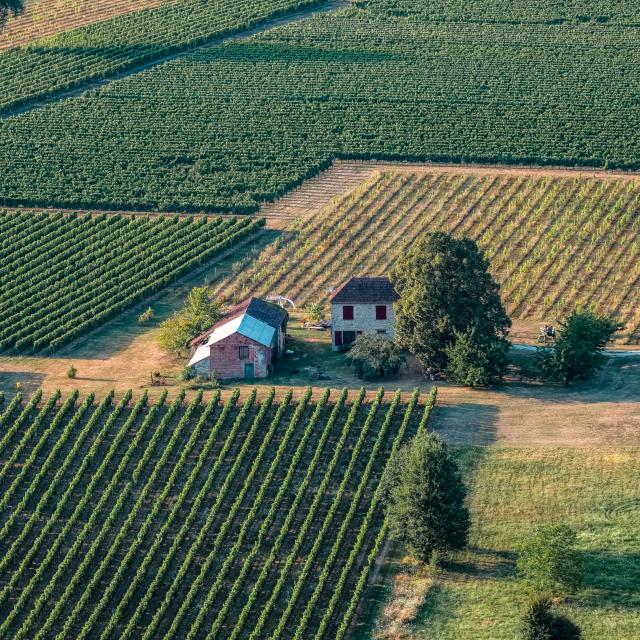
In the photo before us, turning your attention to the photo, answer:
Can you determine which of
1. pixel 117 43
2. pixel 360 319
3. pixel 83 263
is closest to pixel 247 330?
pixel 360 319

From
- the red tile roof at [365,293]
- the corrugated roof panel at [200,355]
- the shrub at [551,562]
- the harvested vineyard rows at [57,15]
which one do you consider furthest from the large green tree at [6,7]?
the shrub at [551,562]

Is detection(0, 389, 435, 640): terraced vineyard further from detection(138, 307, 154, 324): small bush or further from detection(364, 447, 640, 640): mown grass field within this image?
detection(138, 307, 154, 324): small bush

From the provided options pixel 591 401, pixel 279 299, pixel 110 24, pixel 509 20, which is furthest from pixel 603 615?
pixel 110 24

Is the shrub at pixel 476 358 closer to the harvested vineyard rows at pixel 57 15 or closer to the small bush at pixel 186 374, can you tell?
the small bush at pixel 186 374

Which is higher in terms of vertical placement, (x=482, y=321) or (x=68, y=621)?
(x=482, y=321)

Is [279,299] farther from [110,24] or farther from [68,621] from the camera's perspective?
[110,24]
